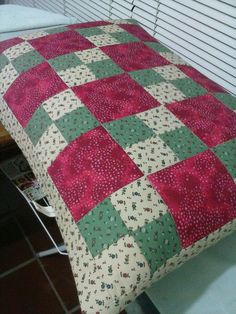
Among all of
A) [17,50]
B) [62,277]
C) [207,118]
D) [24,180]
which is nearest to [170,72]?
[207,118]

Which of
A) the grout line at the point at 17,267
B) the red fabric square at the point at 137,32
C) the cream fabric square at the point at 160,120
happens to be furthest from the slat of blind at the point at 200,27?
the grout line at the point at 17,267

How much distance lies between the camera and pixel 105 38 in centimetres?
83

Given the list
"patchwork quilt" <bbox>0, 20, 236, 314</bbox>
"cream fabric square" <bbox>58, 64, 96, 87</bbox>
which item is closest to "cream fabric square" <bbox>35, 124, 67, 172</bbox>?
"patchwork quilt" <bbox>0, 20, 236, 314</bbox>

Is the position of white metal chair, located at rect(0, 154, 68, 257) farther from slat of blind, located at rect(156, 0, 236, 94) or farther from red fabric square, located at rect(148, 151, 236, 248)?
slat of blind, located at rect(156, 0, 236, 94)

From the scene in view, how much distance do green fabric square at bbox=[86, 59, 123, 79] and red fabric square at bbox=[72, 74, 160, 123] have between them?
2cm

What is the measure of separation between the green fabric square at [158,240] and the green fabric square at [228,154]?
0.17m

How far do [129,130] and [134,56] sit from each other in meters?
0.27

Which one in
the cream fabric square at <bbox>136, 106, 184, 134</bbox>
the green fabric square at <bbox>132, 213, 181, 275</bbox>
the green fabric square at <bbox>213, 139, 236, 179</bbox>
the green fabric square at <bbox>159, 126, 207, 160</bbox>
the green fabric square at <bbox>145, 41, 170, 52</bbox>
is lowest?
the green fabric square at <bbox>132, 213, 181, 275</bbox>

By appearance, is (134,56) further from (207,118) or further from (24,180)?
(24,180)

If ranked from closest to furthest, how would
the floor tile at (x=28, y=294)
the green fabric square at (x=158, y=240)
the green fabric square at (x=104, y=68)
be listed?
1. the green fabric square at (x=158, y=240)
2. the green fabric square at (x=104, y=68)
3. the floor tile at (x=28, y=294)

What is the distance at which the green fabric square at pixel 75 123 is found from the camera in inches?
23.9

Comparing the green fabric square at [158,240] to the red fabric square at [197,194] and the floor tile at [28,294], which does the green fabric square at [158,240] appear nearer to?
the red fabric square at [197,194]

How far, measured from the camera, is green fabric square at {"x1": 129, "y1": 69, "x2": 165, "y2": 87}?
0.72m

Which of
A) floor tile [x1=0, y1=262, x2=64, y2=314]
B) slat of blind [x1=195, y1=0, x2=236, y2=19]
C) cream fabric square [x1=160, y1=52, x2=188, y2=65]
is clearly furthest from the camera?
floor tile [x1=0, y1=262, x2=64, y2=314]
